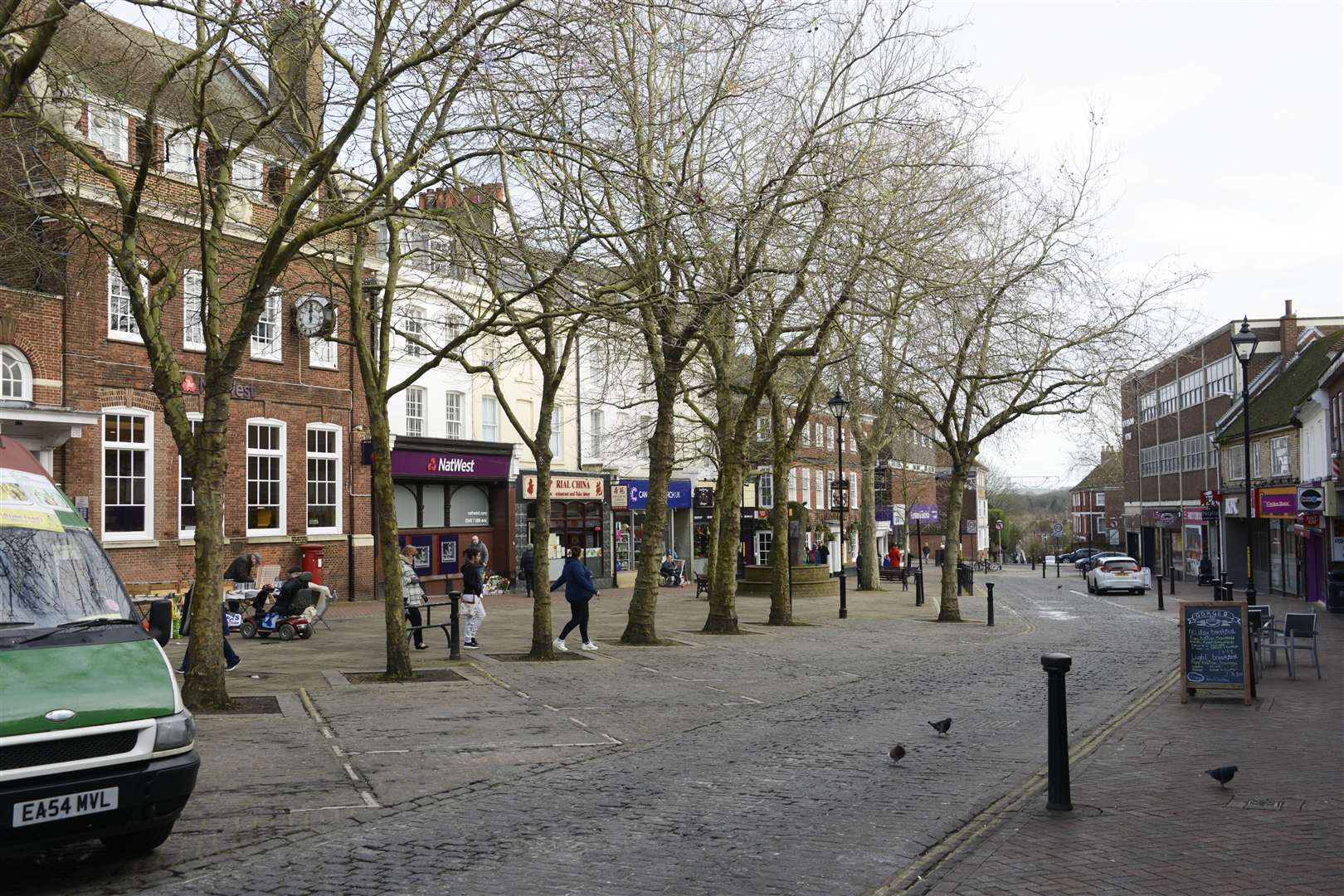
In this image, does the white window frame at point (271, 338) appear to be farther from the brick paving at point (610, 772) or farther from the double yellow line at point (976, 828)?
the double yellow line at point (976, 828)

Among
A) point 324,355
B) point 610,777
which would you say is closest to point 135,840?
point 610,777

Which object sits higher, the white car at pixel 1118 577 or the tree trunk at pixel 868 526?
the tree trunk at pixel 868 526

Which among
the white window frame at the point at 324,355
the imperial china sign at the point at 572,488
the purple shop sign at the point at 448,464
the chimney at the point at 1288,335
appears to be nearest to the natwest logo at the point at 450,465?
the purple shop sign at the point at 448,464

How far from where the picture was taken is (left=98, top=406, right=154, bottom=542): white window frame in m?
23.5

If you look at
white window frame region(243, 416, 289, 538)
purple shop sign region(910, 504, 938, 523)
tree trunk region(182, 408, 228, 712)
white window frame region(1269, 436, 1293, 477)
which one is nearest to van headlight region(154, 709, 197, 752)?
tree trunk region(182, 408, 228, 712)

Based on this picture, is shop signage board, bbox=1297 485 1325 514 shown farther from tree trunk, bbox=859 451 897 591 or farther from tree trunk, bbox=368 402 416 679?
tree trunk, bbox=368 402 416 679

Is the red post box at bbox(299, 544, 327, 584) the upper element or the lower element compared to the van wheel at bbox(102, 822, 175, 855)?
upper

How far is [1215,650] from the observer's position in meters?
13.6

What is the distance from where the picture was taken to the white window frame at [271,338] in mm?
27562

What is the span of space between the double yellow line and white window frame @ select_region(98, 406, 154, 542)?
19.8 meters

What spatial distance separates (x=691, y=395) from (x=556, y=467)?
8.56m

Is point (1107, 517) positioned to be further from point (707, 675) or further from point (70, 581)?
point (70, 581)

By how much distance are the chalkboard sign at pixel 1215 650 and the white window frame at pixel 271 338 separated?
21349 millimetres

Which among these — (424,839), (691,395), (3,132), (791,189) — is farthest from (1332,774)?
(691,395)
